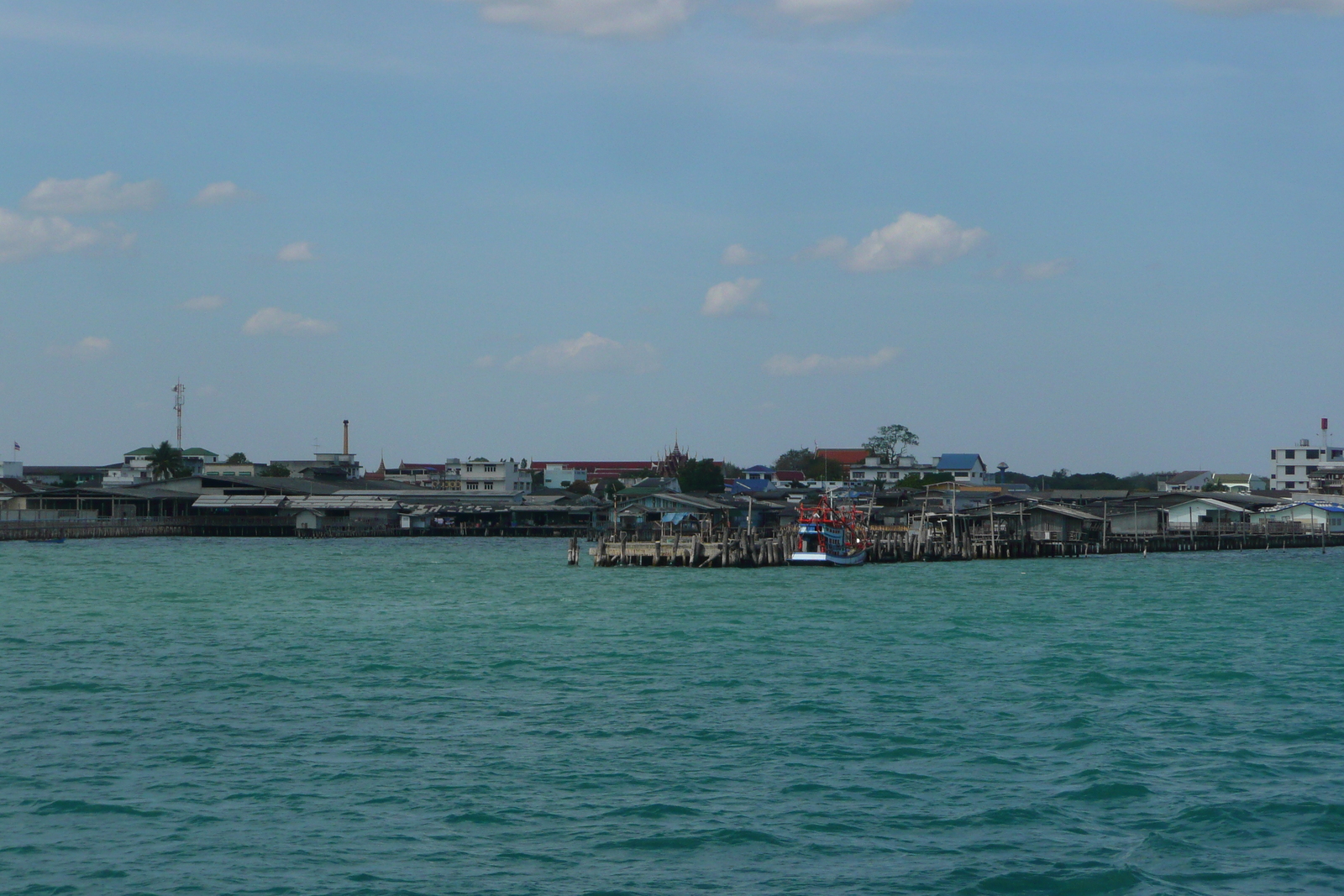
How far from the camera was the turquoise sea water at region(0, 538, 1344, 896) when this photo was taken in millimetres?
12977

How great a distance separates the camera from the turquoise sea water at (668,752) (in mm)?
12977

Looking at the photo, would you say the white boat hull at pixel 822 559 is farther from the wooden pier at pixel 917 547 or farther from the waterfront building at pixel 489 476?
the waterfront building at pixel 489 476

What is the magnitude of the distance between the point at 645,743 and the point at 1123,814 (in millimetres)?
6413

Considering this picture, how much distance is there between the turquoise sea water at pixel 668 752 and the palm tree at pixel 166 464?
8521 cm

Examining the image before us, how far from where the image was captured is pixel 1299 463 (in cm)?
11494

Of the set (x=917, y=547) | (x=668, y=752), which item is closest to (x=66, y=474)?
(x=917, y=547)

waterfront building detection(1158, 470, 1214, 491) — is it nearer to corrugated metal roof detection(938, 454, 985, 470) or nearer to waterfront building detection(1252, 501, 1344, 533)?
corrugated metal roof detection(938, 454, 985, 470)

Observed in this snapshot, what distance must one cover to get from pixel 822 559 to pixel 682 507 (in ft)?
110

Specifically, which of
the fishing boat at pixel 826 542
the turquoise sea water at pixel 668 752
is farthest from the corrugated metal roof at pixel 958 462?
the turquoise sea water at pixel 668 752

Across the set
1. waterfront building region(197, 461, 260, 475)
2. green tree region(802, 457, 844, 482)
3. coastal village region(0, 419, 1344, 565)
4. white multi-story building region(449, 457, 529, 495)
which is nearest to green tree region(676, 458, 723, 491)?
coastal village region(0, 419, 1344, 565)

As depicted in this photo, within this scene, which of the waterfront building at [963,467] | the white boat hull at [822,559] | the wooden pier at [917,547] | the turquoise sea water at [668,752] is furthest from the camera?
the waterfront building at [963,467]

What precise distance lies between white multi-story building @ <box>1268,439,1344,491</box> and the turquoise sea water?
3362 inches

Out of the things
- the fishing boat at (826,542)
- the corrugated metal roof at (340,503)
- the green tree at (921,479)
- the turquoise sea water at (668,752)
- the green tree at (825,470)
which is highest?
the green tree at (825,470)

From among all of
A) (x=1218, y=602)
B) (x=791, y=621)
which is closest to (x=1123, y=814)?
(x=791, y=621)
